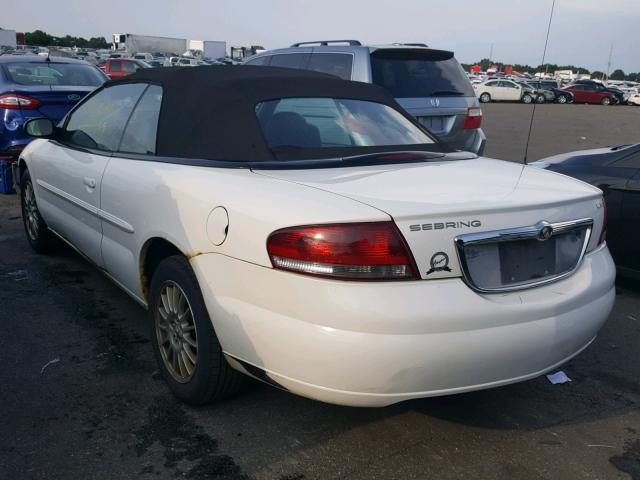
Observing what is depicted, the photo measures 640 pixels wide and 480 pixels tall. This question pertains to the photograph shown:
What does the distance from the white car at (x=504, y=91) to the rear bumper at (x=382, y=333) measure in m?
41.7

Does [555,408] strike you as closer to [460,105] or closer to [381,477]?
[381,477]

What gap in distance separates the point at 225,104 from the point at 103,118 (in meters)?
1.33

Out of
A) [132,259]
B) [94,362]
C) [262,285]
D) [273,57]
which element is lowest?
[94,362]

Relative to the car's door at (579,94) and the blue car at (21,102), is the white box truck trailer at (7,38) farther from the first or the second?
the blue car at (21,102)

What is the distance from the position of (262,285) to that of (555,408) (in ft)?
5.58

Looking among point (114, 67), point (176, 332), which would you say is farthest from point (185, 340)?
point (114, 67)

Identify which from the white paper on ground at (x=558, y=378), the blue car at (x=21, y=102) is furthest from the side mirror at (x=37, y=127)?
the white paper on ground at (x=558, y=378)

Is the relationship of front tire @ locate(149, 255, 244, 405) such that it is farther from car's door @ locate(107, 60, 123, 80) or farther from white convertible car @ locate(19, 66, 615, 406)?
car's door @ locate(107, 60, 123, 80)

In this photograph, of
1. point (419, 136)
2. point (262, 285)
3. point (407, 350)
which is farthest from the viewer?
point (419, 136)

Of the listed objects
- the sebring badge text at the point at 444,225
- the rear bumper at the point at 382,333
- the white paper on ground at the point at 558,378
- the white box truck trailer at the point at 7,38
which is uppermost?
the white box truck trailer at the point at 7,38

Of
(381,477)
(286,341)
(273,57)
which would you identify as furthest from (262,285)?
(273,57)

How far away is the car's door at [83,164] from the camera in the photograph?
3.99m

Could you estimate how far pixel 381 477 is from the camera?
2.63 metres

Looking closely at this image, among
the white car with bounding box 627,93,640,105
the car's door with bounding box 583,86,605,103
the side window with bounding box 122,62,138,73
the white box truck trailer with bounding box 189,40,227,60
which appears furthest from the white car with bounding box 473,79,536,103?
the white box truck trailer with bounding box 189,40,227,60
